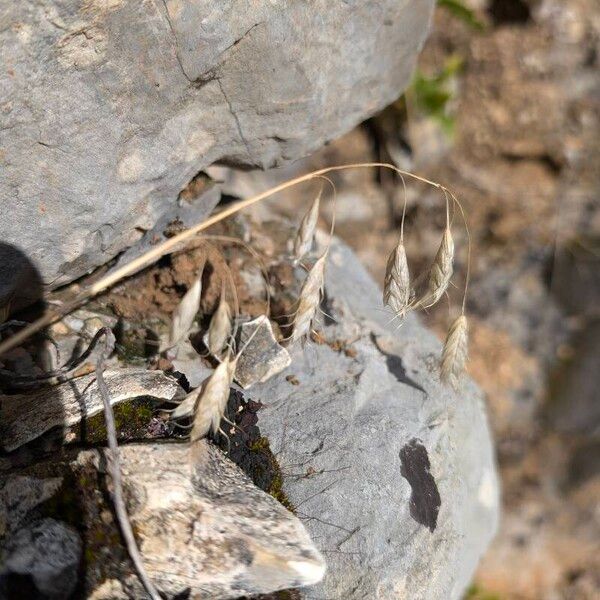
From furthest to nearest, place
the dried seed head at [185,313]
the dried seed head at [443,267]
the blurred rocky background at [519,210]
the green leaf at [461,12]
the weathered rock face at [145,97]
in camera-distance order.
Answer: the blurred rocky background at [519,210] → the green leaf at [461,12] → the dried seed head at [443,267] → the dried seed head at [185,313] → the weathered rock face at [145,97]

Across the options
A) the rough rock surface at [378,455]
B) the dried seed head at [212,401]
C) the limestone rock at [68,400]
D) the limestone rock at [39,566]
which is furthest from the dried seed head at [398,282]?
the limestone rock at [39,566]

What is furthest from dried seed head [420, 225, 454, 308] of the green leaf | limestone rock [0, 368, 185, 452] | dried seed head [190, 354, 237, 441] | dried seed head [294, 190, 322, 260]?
the green leaf

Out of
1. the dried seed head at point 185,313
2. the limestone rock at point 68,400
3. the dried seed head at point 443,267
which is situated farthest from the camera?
the dried seed head at point 443,267

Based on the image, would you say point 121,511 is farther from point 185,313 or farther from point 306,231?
point 306,231

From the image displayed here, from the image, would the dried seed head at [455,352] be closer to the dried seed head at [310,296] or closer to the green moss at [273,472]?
the dried seed head at [310,296]

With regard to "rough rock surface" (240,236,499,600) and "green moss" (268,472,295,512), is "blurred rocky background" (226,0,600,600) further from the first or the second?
"green moss" (268,472,295,512)
